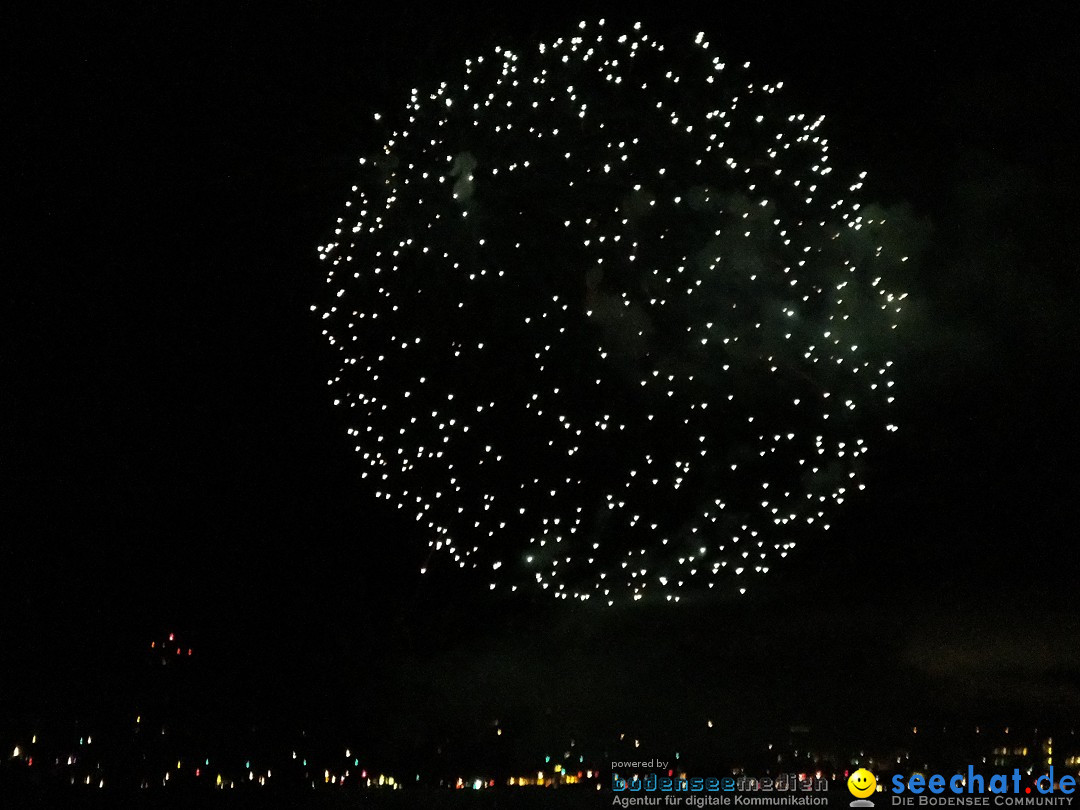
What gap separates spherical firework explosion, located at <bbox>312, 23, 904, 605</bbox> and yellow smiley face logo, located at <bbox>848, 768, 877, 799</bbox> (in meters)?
1.31

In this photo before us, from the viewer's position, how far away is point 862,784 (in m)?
6.04

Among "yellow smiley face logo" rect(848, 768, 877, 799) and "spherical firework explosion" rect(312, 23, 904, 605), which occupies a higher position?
"spherical firework explosion" rect(312, 23, 904, 605)

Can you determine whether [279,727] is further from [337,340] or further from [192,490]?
[337,340]

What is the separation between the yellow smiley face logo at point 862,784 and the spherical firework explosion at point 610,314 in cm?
131

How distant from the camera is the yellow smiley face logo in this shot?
584cm

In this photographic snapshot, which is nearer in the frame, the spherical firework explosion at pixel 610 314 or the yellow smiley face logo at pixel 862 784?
the yellow smiley face logo at pixel 862 784

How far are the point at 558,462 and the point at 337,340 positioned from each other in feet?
5.17

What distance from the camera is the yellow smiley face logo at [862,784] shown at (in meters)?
5.84

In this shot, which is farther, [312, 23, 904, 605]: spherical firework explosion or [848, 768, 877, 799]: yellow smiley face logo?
[312, 23, 904, 605]: spherical firework explosion

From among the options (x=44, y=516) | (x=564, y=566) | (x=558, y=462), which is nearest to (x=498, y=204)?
(x=558, y=462)

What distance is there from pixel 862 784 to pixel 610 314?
299cm

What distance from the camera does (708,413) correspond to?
647cm

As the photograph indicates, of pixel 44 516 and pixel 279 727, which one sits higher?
pixel 44 516

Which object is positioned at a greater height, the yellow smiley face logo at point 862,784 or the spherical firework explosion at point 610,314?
the spherical firework explosion at point 610,314
